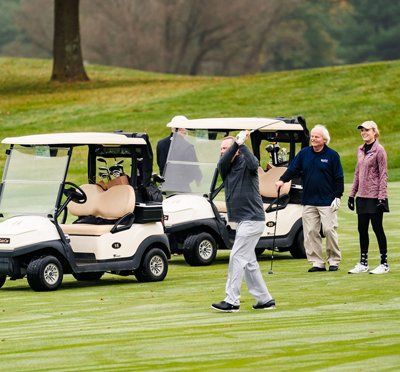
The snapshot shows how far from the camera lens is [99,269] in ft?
32.1

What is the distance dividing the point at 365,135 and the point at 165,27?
4824cm

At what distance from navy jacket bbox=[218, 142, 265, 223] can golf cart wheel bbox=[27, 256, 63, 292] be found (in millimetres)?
2396

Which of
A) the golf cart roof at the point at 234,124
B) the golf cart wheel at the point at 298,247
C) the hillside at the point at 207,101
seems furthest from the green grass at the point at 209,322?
the hillside at the point at 207,101

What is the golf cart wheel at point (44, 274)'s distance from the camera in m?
9.23

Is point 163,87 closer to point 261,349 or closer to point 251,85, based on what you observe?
point 251,85

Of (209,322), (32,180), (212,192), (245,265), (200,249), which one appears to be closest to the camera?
(209,322)

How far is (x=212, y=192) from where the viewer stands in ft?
38.3

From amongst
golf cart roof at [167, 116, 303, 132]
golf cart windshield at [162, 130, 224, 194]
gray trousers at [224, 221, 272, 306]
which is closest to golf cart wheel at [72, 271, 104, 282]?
golf cart windshield at [162, 130, 224, 194]

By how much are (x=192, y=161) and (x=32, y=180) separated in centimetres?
281

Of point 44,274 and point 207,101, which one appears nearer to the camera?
point 44,274

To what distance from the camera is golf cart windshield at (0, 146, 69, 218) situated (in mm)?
9634

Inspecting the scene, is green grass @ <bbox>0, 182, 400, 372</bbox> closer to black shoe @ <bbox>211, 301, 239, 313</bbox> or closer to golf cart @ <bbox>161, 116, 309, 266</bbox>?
black shoe @ <bbox>211, 301, 239, 313</bbox>

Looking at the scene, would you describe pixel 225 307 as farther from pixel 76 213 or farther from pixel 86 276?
pixel 76 213

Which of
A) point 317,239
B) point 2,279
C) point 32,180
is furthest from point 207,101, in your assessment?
point 2,279
